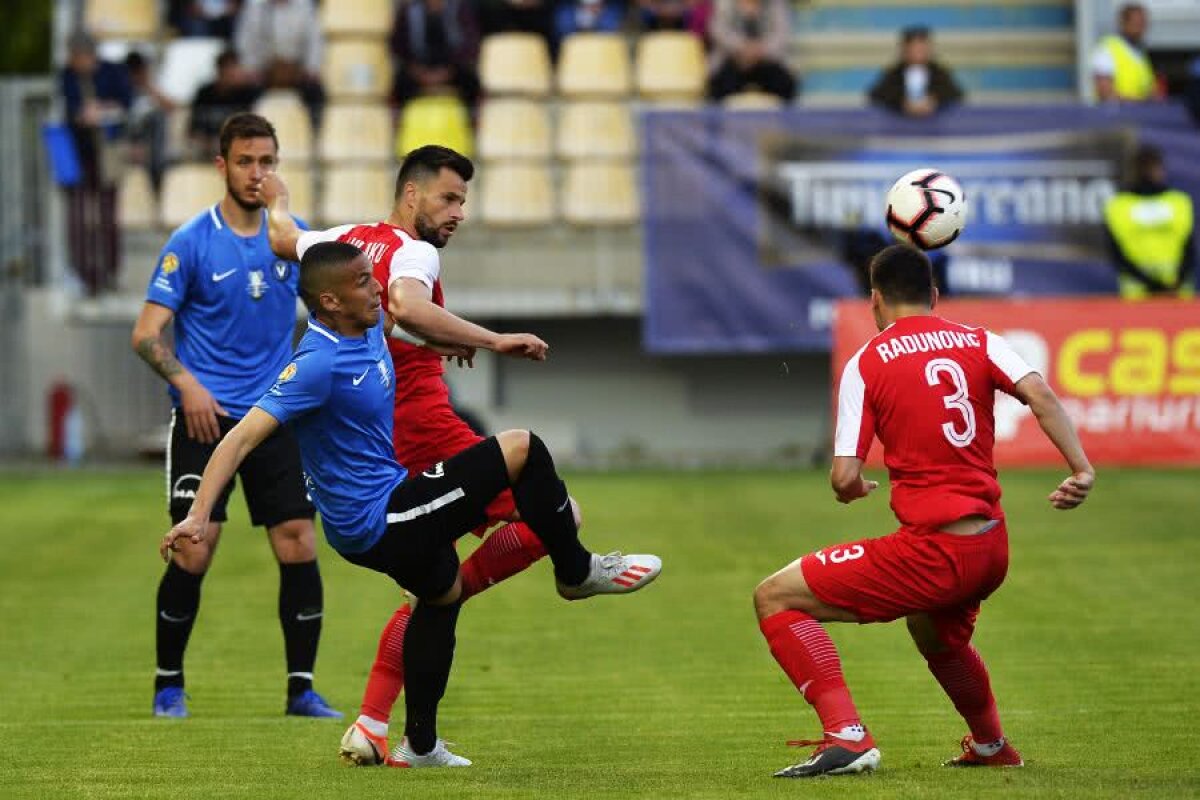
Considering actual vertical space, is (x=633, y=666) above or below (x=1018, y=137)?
below

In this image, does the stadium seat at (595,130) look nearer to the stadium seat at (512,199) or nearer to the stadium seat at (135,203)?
the stadium seat at (512,199)

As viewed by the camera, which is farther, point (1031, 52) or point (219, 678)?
point (1031, 52)

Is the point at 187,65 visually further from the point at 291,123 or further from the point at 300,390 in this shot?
the point at 300,390

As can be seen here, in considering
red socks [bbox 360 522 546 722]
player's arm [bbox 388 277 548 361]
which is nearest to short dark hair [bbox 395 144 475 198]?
player's arm [bbox 388 277 548 361]

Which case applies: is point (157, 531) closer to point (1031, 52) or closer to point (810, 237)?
point (810, 237)

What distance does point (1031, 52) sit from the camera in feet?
77.4

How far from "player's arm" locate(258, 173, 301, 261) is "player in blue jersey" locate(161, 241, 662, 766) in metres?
1.19

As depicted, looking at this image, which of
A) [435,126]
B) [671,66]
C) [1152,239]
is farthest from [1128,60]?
[435,126]

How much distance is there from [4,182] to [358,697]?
15071mm

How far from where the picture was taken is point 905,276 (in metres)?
7.48

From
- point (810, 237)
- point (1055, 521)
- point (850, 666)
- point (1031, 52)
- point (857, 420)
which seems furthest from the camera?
point (1031, 52)

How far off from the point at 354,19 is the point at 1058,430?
16.5m

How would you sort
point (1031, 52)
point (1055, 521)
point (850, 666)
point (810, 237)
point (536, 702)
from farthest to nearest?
point (1031, 52) → point (810, 237) → point (1055, 521) → point (850, 666) → point (536, 702)

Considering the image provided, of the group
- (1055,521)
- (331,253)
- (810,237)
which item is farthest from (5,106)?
(331,253)
